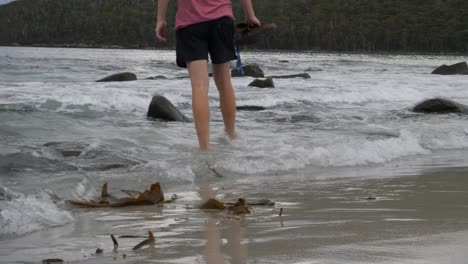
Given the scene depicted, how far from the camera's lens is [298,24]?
134125 mm

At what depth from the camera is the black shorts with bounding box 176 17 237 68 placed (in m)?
5.43

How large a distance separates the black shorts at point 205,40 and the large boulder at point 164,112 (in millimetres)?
3691

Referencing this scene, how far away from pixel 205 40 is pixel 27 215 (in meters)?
2.68

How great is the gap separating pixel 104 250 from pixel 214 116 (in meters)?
7.62

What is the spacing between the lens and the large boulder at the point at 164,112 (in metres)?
9.27

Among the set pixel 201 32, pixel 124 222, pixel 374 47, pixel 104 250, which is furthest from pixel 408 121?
pixel 374 47

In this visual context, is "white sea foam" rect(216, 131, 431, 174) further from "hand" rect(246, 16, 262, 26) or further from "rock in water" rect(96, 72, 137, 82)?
"rock in water" rect(96, 72, 137, 82)

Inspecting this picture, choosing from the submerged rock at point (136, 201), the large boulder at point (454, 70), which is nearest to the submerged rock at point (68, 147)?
the submerged rock at point (136, 201)

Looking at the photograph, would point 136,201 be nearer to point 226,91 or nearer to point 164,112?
point 226,91

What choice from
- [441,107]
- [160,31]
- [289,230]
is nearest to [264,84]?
[441,107]

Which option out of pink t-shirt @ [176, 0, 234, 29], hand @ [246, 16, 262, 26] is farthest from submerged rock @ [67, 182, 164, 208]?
hand @ [246, 16, 262, 26]

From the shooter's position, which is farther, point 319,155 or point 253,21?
point 253,21

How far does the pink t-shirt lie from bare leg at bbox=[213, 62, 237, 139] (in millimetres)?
416

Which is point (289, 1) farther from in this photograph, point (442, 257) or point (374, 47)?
point (442, 257)
